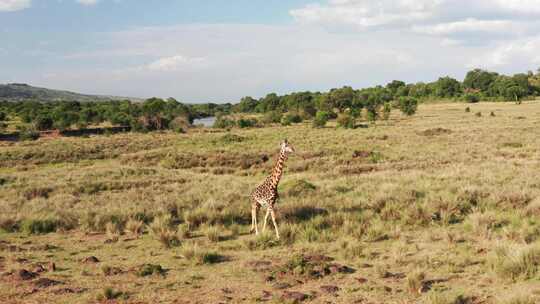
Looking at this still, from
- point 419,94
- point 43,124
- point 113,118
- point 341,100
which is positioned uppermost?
point 419,94

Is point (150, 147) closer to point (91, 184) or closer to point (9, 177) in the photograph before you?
point (9, 177)

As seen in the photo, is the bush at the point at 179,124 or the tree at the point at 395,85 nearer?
the bush at the point at 179,124

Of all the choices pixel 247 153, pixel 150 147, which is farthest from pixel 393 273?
pixel 150 147

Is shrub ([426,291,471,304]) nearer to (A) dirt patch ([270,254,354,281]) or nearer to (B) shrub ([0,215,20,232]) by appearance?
(A) dirt patch ([270,254,354,281])

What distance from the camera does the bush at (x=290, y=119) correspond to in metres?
68.2

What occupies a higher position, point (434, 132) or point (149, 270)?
point (434, 132)

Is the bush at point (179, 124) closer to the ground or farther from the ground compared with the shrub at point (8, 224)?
farther from the ground

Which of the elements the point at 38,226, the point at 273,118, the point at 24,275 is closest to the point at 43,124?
the point at 273,118

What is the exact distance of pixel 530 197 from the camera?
43.8ft

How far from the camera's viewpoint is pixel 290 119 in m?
70.0

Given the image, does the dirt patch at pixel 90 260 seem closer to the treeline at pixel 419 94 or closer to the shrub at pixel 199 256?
the shrub at pixel 199 256

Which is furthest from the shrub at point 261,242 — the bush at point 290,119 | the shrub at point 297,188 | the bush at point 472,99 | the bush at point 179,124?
the bush at point 472,99

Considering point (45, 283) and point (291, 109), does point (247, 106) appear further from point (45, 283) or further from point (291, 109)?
point (45, 283)

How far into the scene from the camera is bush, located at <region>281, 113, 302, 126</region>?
68188mm
